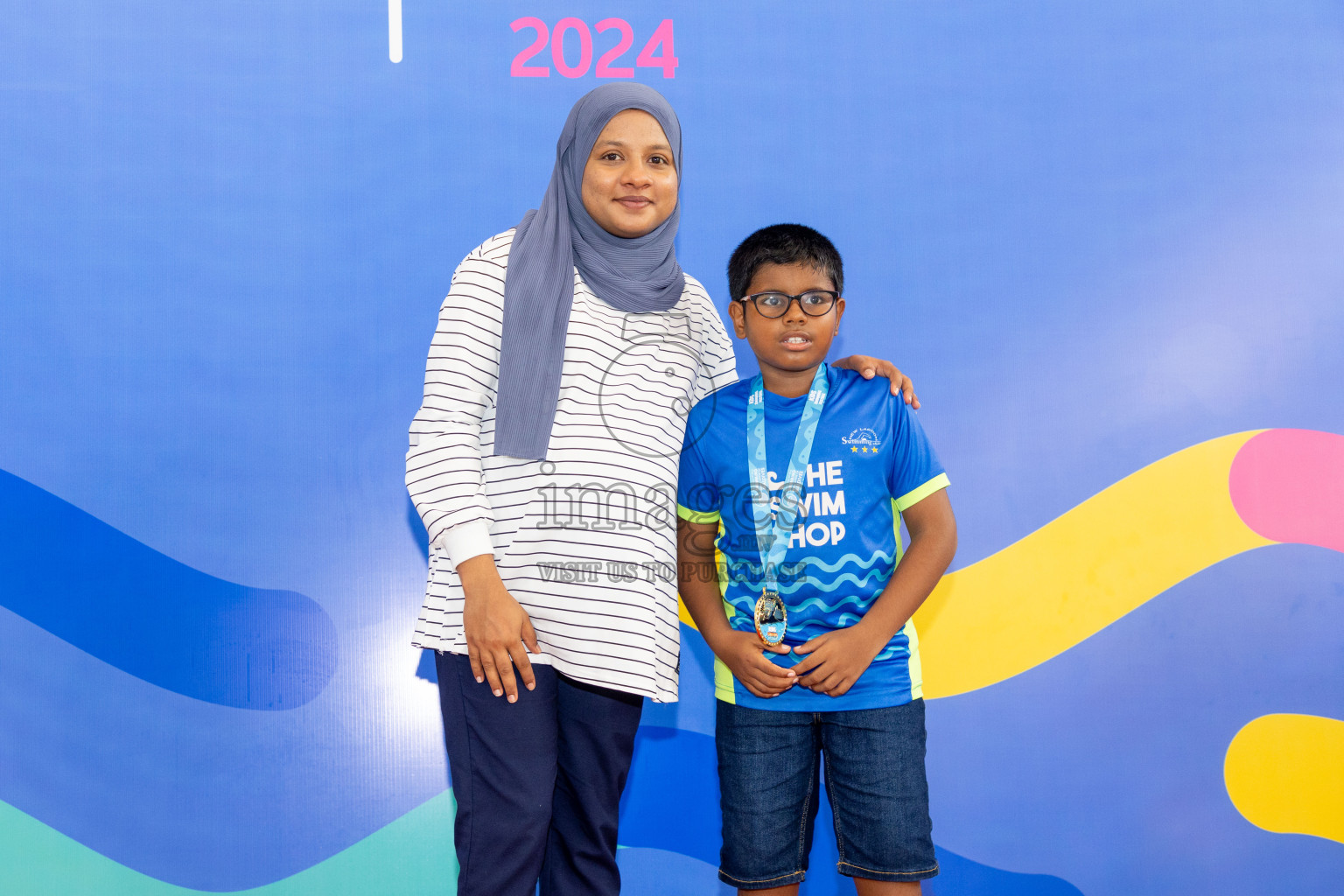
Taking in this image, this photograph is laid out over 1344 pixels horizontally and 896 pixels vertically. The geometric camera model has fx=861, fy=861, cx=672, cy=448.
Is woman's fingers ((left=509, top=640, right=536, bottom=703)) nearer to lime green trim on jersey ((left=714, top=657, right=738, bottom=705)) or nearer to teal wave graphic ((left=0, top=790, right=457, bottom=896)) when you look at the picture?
lime green trim on jersey ((left=714, top=657, right=738, bottom=705))

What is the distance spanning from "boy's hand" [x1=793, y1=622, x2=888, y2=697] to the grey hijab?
0.52 m

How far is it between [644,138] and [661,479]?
541mm

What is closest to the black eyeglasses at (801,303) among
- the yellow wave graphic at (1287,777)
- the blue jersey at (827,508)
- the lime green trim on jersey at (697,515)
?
the blue jersey at (827,508)

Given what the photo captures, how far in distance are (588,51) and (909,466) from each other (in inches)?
47.6

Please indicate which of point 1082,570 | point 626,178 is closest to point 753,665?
point 626,178

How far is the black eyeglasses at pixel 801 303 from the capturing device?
1.41m

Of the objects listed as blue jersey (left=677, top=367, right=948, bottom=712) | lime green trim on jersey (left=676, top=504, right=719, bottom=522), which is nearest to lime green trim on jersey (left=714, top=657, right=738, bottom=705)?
blue jersey (left=677, top=367, right=948, bottom=712)

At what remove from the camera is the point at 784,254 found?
4.71 feet

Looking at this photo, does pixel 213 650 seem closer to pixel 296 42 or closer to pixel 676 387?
pixel 676 387

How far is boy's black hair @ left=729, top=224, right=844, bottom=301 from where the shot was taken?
4.71 ft

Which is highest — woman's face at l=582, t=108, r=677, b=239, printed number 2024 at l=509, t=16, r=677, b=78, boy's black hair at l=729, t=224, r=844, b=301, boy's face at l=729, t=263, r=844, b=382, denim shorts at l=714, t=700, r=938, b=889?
printed number 2024 at l=509, t=16, r=677, b=78

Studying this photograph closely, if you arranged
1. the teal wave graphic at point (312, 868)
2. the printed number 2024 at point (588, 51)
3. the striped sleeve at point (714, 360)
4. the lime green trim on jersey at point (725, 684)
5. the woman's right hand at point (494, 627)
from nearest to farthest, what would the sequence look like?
the woman's right hand at point (494, 627) < the lime green trim on jersey at point (725, 684) < the striped sleeve at point (714, 360) < the teal wave graphic at point (312, 868) < the printed number 2024 at point (588, 51)

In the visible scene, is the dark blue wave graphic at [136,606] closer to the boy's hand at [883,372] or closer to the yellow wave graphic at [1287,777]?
the boy's hand at [883,372]

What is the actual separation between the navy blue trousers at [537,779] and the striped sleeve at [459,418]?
0.68ft
